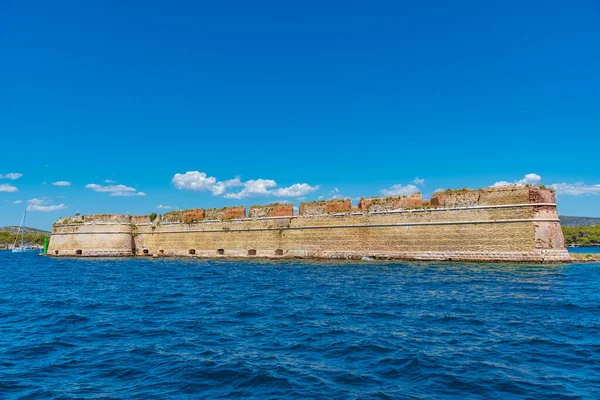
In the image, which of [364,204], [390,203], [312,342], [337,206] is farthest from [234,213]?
[312,342]

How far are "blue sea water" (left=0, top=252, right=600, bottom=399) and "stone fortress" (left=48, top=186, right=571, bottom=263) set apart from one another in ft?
23.2

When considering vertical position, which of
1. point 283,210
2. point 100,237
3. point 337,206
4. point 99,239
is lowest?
point 99,239

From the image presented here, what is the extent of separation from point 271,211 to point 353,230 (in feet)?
23.8

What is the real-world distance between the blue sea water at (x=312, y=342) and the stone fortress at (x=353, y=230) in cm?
707

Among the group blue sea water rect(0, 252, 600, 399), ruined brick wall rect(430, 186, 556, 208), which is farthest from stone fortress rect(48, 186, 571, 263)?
blue sea water rect(0, 252, 600, 399)

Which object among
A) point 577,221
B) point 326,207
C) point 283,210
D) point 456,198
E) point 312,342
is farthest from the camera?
point 577,221

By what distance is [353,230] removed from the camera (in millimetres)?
26375

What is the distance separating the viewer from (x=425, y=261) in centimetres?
2280

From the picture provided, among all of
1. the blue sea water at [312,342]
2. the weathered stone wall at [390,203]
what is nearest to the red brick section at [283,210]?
the weathered stone wall at [390,203]

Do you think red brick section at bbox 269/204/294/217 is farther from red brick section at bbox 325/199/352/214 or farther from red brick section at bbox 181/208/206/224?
red brick section at bbox 181/208/206/224

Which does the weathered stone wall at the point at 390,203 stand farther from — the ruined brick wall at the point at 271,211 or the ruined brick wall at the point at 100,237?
the ruined brick wall at the point at 100,237

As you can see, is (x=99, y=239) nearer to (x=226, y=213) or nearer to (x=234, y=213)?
(x=226, y=213)

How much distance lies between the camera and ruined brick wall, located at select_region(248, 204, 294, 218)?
2988 cm

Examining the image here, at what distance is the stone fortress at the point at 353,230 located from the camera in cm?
2052
